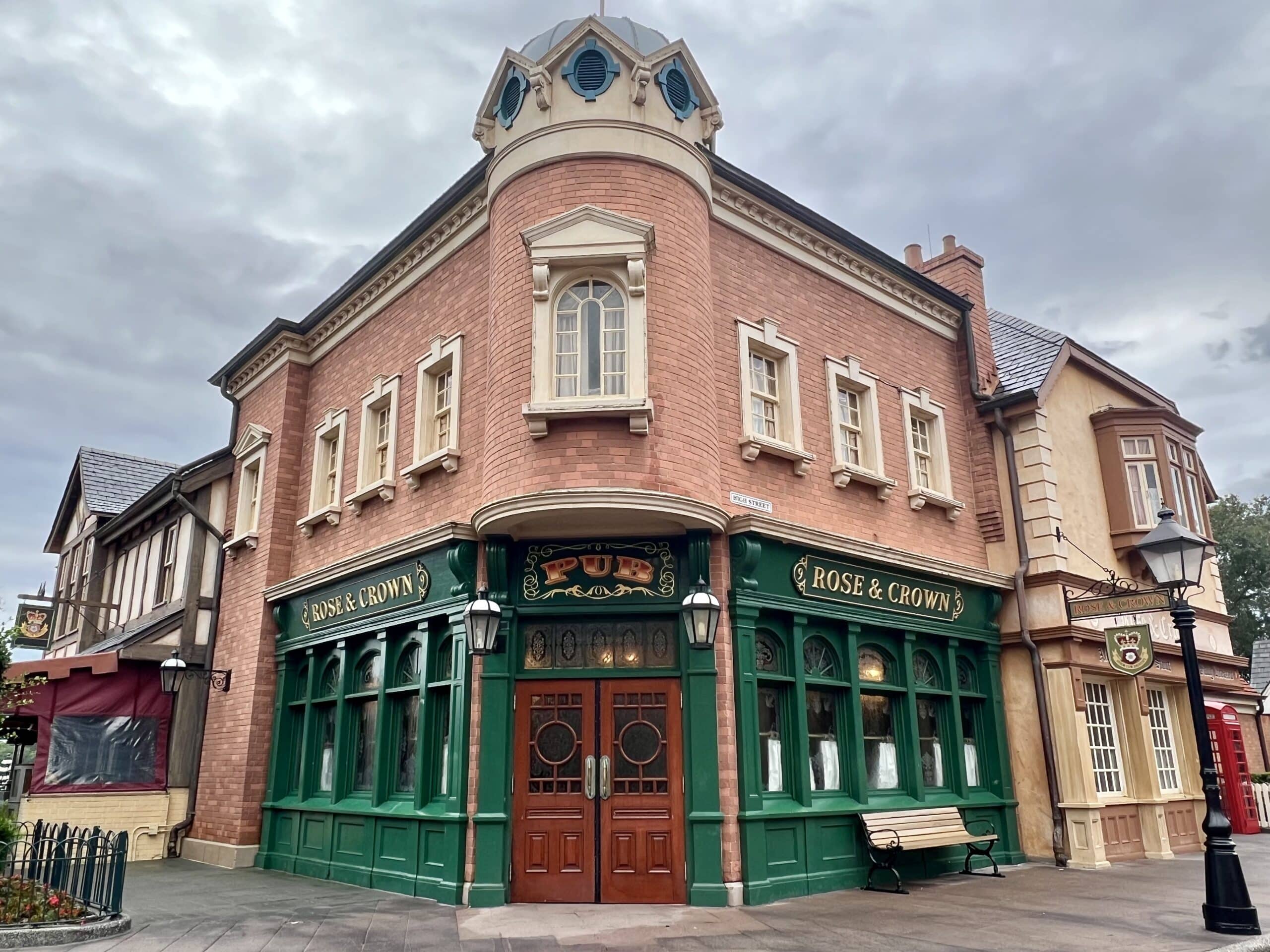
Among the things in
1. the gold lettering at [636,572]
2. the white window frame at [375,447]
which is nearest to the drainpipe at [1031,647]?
the gold lettering at [636,572]

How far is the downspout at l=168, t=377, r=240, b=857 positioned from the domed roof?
9910 mm

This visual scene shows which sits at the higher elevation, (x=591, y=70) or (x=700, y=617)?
(x=591, y=70)

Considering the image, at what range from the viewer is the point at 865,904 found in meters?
9.99

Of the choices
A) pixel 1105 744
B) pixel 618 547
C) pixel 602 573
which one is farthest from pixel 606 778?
pixel 1105 744

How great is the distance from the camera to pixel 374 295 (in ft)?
48.8

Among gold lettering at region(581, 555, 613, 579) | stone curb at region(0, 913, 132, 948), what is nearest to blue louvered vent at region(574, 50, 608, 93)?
gold lettering at region(581, 555, 613, 579)

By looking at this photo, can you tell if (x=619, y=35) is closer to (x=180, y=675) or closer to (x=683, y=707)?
(x=683, y=707)

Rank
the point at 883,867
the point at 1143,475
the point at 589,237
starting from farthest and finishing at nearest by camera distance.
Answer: the point at 1143,475 < the point at 883,867 < the point at 589,237

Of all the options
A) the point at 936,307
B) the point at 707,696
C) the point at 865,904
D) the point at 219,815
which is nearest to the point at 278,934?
the point at 707,696

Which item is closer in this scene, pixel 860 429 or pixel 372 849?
pixel 372 849

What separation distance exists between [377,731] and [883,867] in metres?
6.58

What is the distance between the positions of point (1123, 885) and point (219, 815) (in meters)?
12.9

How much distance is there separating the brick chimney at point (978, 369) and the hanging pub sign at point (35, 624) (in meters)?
21.2

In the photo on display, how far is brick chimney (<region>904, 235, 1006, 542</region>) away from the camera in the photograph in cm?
1503
